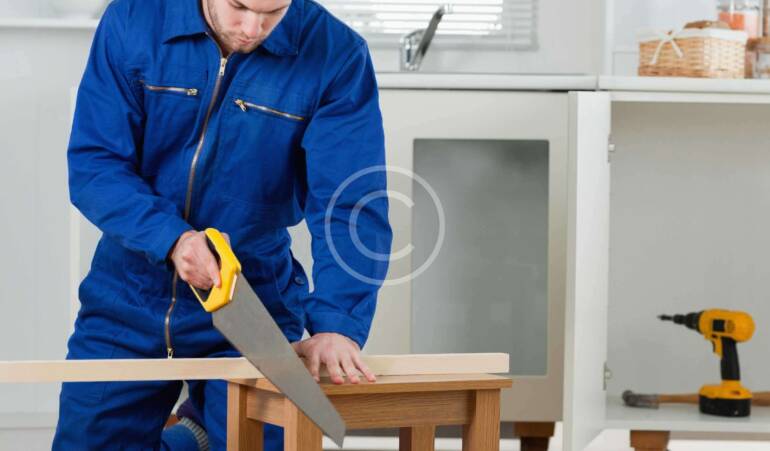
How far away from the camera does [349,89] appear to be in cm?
154

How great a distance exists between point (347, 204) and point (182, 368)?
0.35 m

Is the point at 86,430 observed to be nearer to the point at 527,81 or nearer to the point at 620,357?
the point at 527,81

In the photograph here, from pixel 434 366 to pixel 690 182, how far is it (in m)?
1.72

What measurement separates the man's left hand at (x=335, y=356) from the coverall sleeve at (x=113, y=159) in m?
0.20

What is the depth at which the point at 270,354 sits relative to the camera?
46.3 inches

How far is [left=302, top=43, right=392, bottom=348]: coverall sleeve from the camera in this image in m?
1.45

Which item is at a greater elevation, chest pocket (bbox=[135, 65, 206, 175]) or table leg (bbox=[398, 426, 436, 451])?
chest pocket (bbox=[135, 65, 206, 175])

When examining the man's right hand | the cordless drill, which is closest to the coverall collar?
the man's right hand

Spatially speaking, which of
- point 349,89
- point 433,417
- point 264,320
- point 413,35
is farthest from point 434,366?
point 413,35

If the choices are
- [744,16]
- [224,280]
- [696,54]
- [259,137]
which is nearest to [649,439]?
[696,54]

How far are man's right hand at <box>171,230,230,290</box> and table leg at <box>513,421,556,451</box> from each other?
1.40 meters

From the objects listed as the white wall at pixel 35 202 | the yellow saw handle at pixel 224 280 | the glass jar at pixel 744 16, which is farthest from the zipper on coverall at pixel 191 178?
the glass jar at pixel 744 16

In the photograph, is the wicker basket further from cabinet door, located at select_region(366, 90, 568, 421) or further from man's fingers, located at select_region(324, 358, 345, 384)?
man's fingers, located at select_region(324, 358, 345, 384)

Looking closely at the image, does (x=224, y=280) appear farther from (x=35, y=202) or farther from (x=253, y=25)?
(x=35, y=202)
